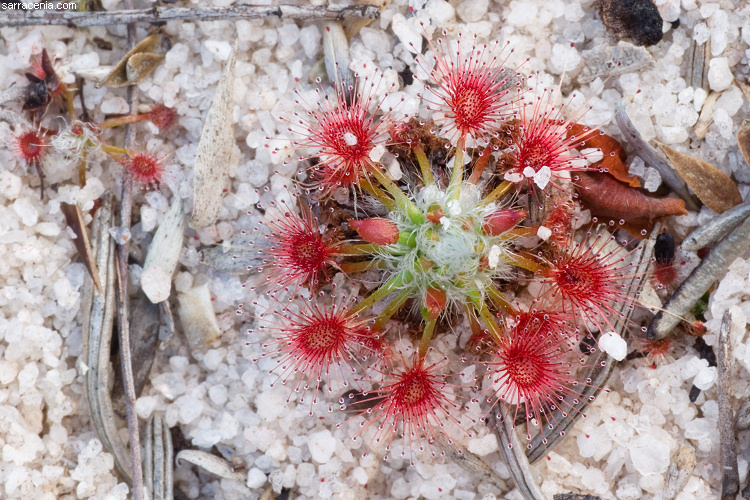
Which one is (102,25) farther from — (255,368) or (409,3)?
(255,368)

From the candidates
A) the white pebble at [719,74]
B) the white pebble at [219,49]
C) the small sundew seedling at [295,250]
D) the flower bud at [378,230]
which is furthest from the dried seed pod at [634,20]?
the white pebble at [219,49]

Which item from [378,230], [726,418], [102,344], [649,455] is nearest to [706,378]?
[726,418]

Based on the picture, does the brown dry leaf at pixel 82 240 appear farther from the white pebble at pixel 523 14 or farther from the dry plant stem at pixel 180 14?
the white pebble at pixel 523 14

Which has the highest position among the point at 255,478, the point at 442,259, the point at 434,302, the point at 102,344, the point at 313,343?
the point at 442,259

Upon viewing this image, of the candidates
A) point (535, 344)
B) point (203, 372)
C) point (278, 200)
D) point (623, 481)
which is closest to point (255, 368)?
point (203, 372)

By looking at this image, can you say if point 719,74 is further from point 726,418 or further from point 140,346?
point 140,346

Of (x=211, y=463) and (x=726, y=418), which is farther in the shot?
(x=211, y=463)

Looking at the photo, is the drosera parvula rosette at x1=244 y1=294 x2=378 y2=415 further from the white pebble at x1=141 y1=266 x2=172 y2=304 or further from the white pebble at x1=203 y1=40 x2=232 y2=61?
the white pebble at x1=203 y1=40 x2=232 y2=61
